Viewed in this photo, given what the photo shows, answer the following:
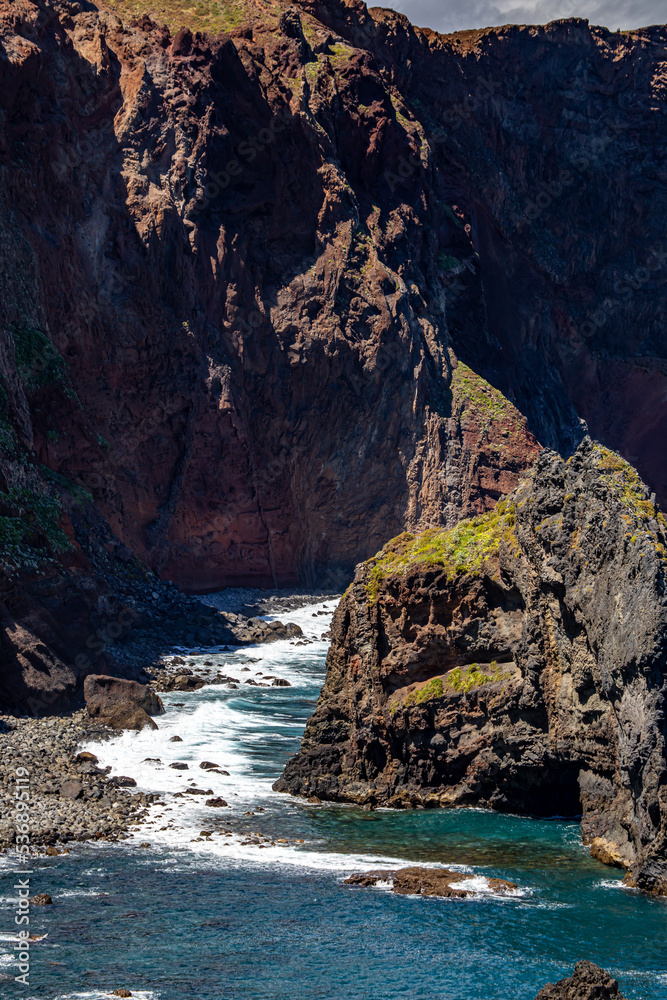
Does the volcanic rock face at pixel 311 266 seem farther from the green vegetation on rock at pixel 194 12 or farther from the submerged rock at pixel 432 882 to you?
the submerged rock at pixel 432 882

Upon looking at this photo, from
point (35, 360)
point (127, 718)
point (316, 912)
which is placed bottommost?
point (316, 912)

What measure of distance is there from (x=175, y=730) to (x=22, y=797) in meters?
10.3

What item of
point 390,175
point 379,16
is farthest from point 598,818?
point 379,16

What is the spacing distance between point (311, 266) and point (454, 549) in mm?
54156

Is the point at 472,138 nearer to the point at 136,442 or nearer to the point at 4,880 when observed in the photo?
the point at 136,442

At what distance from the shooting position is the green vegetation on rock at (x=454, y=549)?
26.4m

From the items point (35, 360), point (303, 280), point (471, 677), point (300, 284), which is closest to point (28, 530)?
point (35, 360)

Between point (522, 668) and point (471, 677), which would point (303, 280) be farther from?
point (522, 668)

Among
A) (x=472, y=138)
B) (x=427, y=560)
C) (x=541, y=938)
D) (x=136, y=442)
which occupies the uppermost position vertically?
(x=472, y=138)

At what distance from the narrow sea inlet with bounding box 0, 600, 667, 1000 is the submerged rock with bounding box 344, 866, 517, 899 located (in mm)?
194

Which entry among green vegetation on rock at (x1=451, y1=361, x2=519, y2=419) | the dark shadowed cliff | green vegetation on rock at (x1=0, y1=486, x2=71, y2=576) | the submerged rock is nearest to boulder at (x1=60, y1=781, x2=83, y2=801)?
the submerged rock

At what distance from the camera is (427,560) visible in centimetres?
2702

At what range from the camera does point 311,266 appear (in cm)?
7712

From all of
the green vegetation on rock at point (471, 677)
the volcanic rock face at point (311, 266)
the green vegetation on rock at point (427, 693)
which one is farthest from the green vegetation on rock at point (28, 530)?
the green vegetation on rock at point (471, 677)
